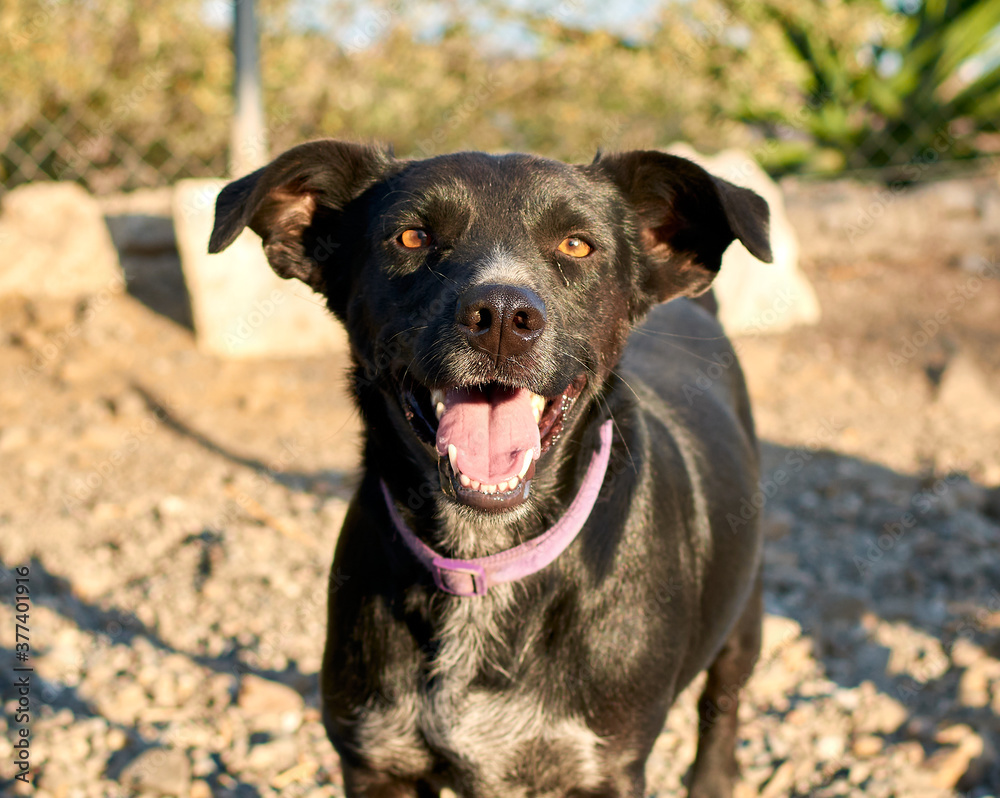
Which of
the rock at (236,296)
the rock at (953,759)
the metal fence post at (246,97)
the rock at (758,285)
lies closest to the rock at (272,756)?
the rock at (953,759)

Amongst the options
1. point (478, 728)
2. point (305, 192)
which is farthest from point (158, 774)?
point (305, 192)

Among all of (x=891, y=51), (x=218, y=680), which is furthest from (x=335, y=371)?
(x=891, y=51)

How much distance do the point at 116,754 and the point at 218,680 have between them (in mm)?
505

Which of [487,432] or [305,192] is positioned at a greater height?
[305,192]

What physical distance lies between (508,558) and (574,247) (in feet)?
2.55

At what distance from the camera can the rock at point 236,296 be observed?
251 inches

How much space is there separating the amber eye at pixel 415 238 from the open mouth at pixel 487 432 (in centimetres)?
33

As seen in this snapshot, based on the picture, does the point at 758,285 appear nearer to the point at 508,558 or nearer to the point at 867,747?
the point at 867,747

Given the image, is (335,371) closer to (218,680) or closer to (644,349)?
(218,680)

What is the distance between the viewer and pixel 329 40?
820cm

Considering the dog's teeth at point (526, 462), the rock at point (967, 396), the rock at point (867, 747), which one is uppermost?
the dog's teeth at point (526, 462)

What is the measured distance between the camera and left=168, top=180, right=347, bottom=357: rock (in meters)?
6.36

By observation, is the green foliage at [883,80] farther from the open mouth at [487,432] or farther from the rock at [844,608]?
the open mouth at [487,432]

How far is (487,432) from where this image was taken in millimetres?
2254
